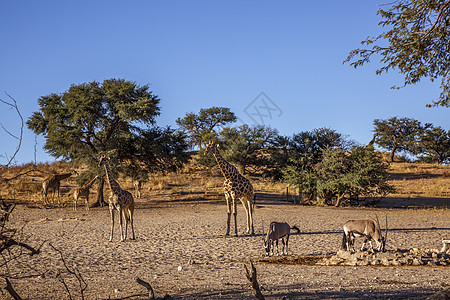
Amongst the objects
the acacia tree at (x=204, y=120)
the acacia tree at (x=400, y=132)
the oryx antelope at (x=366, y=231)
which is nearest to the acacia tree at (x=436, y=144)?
the acacia tree at (x=400, y=132)

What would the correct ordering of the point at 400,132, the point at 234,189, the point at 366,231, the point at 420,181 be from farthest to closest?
1. the point at 400,132
2. the point at 420,181
3. the point at 234,189
4. the point at 366,231

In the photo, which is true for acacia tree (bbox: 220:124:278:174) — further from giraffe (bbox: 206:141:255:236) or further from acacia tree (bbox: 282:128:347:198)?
giraffe (bbox: 206:141:255:236)

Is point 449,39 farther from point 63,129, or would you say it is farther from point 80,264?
point 63,129

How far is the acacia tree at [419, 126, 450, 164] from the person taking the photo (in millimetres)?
59312

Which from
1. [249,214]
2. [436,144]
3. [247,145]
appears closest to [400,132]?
[436,144]

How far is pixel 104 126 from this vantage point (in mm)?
28281

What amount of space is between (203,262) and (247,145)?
24.9m

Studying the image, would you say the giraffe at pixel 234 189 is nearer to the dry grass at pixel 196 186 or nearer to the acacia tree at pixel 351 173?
the acacia tree at pixel 351 173

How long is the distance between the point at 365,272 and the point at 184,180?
32.5m

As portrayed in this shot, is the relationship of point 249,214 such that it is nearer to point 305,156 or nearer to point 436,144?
point 305,156

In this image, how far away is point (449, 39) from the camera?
12133mm

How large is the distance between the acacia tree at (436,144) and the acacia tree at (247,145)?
32.2m

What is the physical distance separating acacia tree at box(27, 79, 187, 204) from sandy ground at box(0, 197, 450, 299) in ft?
17.5

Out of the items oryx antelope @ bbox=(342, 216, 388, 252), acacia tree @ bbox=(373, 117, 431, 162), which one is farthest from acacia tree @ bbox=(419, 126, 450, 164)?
oryx antelope @ bbox=(342, 216, 388, 252)
